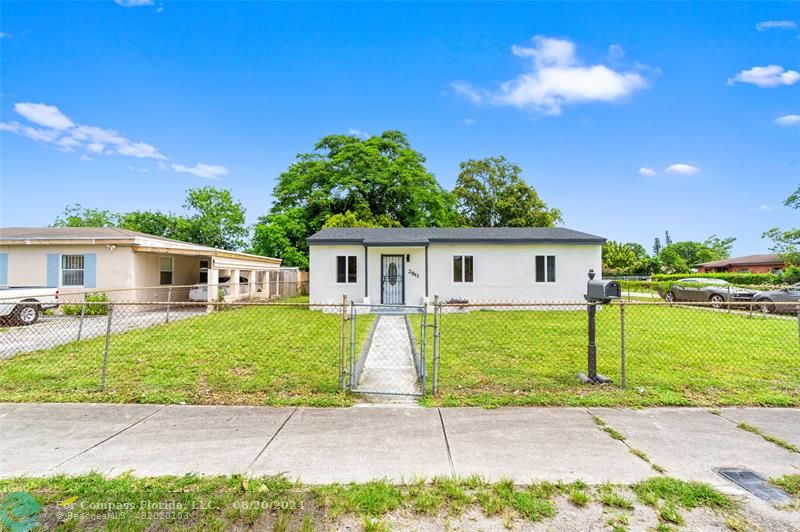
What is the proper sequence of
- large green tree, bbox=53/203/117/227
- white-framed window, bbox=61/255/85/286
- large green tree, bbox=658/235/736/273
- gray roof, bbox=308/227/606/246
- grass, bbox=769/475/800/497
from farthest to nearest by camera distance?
large green tree, bbox=658/235/736/273
large green tree, bbox=53/203/117/227
white-framed window, bbox=61/255/85/286
gray roof, bbox=308/227/606/246
grass, bbox=769/475/800/497

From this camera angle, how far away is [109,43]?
1168 cm

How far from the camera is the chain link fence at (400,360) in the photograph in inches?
191

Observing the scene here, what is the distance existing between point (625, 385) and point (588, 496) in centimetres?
317

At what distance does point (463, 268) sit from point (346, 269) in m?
5.14

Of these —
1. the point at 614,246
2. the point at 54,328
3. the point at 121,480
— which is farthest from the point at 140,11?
the point at 614,246

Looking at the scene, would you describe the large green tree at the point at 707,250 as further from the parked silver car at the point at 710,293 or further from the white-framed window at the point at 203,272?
the white-framed window at the point at 203,272

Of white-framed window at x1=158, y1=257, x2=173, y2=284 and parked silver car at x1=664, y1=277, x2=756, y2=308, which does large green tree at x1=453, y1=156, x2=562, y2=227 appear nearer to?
parked silver car at x1=664, y1=277, x2=756, y2=308

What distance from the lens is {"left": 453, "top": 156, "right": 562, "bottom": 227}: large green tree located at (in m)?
33.3

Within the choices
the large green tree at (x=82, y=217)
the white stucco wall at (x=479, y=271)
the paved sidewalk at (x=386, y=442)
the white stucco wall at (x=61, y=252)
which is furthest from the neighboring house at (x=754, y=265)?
the large green tree at (x=82, y=217)

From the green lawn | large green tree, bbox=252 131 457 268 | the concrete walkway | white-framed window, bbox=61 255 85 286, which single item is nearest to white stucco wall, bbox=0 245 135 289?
white-framed window, bbox=61 255 85 286

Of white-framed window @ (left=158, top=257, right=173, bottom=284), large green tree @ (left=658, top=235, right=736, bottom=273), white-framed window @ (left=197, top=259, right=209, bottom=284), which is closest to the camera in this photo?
white-framed window @ (left=158, top=257, right=173, bottom=284)

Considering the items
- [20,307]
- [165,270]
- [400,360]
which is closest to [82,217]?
[165,270]

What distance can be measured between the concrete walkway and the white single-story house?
5403 millimetres

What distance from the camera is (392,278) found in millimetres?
15359
